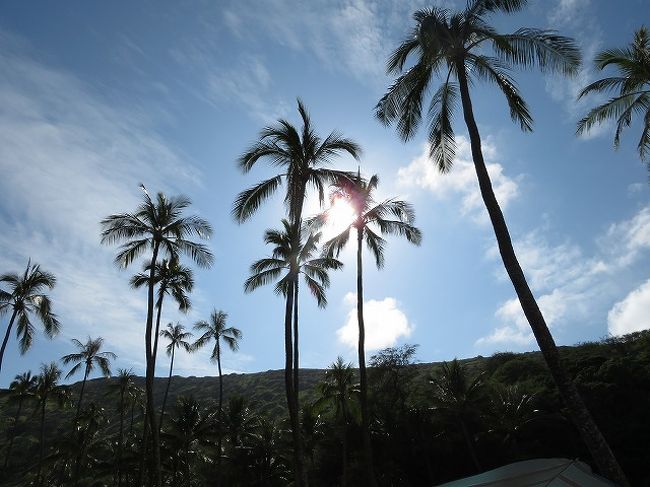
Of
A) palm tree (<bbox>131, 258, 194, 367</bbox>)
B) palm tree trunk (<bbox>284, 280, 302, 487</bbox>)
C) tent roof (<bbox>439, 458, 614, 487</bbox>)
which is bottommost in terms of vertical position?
tent roof (<bbox>439, 458, 614, 487</bbox>)

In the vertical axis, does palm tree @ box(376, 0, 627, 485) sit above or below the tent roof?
above

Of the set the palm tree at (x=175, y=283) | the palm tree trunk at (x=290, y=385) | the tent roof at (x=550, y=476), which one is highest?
the palm tree at (x=175, y=283)

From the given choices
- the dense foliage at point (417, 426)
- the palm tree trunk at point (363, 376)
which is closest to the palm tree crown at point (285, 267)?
the palm tree trunk at point (363, 376)

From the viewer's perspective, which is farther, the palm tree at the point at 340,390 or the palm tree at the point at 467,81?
the palm tree at the point at 340,390

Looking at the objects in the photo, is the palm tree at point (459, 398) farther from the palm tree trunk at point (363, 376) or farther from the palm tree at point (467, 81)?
the palm tree at point (467, 81)

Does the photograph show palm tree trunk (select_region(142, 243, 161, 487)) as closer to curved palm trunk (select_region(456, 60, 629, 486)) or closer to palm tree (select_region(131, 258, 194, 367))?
palm tree (select_region(131, 258, 194, 367))

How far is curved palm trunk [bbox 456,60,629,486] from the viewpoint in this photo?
8602 millimetres

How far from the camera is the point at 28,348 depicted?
24672mm

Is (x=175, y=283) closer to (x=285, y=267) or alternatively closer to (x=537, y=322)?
(x=285, y=267)

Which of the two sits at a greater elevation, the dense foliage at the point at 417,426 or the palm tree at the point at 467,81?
the palm tree at the point at 467,81

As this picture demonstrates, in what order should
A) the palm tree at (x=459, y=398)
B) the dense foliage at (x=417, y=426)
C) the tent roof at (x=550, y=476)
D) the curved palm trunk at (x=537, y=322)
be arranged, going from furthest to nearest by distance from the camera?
1. the palm tree at (x=459, y=398)
2. the dense foliage at (x=417, y=426)
3. the curved palm trunk at (x=537, y=322)
4. the tent roof at (x=550, y=476)

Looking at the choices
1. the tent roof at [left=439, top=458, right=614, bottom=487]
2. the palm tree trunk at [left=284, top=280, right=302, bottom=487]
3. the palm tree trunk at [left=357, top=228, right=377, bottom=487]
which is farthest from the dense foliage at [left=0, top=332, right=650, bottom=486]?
the tent roof at [left=439, top=458, right=614, bottom=487]

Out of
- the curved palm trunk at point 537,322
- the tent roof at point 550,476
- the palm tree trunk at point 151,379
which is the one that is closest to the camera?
the tent roof at point 550,476

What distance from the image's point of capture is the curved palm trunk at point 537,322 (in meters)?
8.60
